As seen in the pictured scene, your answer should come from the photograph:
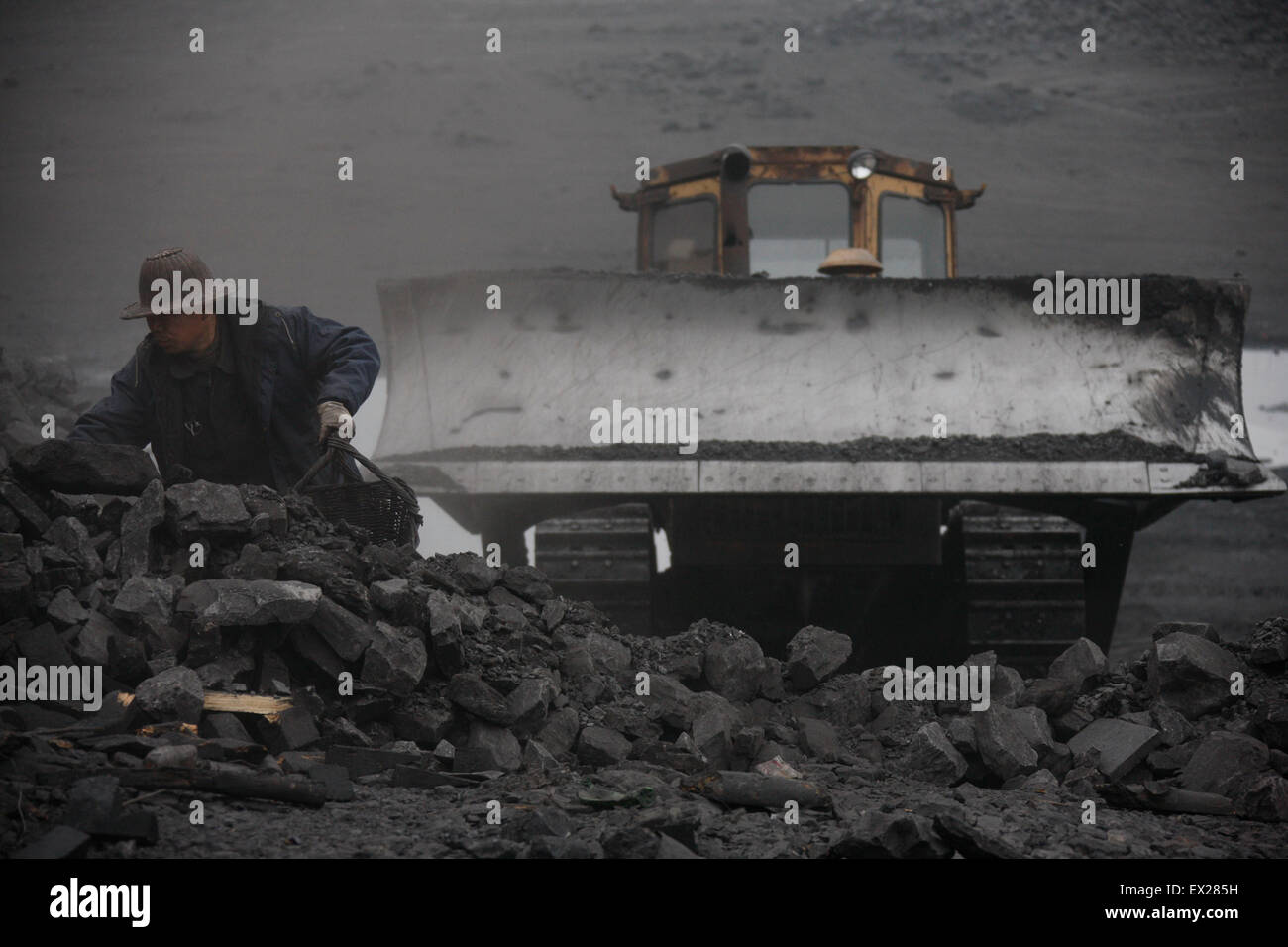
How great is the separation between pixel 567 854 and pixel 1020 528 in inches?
145

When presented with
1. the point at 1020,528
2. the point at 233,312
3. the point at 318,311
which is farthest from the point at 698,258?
the point at 318,311

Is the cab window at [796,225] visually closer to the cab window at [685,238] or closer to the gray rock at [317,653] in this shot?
the cab window at [685,238]

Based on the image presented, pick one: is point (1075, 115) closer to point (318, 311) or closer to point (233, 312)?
point (318, 311)

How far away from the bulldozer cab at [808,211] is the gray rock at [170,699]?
12.7 feet

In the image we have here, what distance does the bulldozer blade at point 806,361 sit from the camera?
5383 millimetres

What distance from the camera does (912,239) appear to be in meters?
6.77

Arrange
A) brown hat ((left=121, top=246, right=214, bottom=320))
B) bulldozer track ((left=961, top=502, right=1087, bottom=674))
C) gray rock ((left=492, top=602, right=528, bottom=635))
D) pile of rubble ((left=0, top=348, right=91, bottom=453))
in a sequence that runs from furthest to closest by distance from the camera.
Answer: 1. pile of rubble ((left=0, top=348, right=91, bottom=453))
2. bulldozer track ((left=961, top=502, right=1087, bottom=674))
3. brown hat ((left=121, top=246, right=214, bottom=320))
4. gray rock ((left=492, top=602, right=528, bottom=635))

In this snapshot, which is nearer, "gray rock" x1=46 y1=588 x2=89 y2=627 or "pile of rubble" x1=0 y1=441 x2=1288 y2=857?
"pile of rubble" x1=0 y1=441 x2=1288 y2=857

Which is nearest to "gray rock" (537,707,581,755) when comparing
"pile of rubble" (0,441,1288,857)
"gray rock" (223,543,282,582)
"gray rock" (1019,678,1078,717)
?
"pile of rubble" (0,441,1288,857)

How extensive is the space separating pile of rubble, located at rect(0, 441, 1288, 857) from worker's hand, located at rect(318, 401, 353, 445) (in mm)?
247

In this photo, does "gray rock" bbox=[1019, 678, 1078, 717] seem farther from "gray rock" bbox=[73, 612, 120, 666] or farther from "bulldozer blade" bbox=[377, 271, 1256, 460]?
"gray rock" bbox=[73, 612, 120, 666]

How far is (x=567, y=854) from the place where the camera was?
8.09 feet

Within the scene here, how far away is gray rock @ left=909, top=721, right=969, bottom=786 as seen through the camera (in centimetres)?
356
